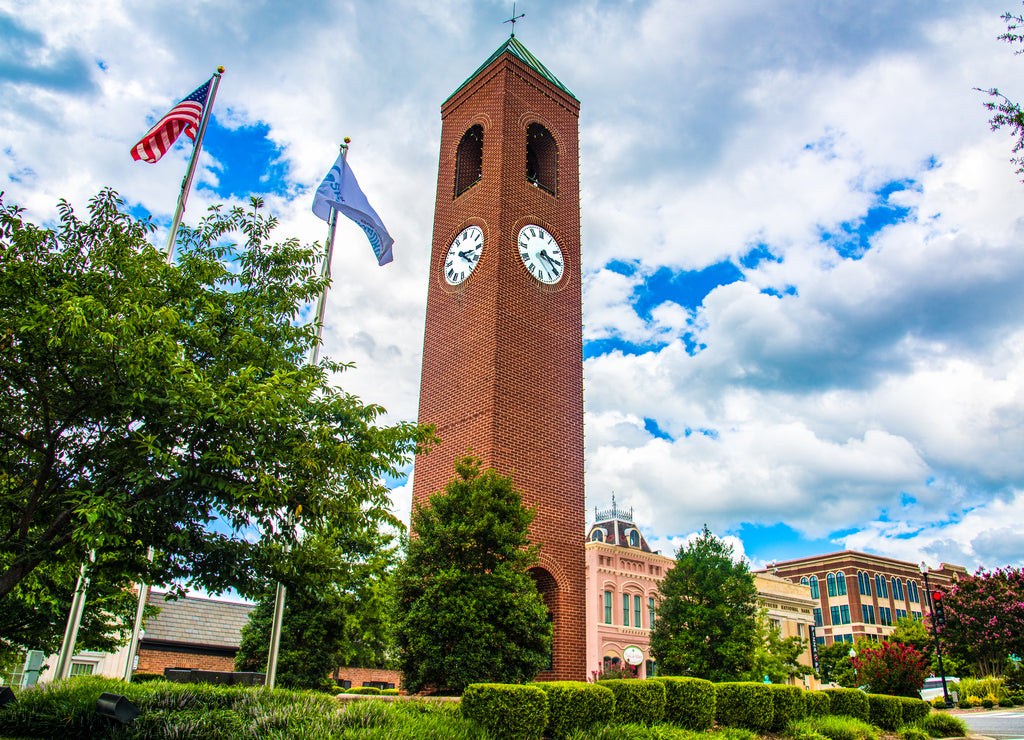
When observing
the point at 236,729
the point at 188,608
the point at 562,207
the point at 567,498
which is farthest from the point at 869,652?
the point at 188,608

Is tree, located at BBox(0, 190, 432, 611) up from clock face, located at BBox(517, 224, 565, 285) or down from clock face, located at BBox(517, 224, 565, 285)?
down

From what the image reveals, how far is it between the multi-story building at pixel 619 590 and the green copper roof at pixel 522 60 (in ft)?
90.4

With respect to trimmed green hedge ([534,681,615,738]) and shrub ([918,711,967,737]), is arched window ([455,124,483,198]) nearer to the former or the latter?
trimmed green hedge ([534,681,615,738])

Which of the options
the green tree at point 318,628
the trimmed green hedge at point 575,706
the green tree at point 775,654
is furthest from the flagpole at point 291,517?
the green tree at point 775,654

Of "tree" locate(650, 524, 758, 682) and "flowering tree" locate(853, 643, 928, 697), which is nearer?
"flowering tree" locate(853, 643, 928, 697)

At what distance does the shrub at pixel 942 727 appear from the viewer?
19047 mm

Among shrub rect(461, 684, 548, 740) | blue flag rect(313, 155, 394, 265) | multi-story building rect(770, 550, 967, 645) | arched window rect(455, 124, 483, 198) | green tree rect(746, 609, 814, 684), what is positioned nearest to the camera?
shrub rect(461, 684, 548, 740)

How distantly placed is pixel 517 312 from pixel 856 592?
7553 centimetres

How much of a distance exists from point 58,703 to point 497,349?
500 inches

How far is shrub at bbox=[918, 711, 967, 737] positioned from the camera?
19.0m

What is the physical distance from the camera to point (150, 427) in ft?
31.6

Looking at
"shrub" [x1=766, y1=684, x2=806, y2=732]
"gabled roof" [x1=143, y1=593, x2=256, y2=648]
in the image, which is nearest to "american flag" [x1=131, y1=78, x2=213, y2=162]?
"shrub" [x1=766, y1=684, x2=806, y2=732]

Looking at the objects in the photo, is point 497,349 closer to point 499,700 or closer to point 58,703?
point 499,700

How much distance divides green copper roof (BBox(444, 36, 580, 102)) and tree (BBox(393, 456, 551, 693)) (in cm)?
1607
